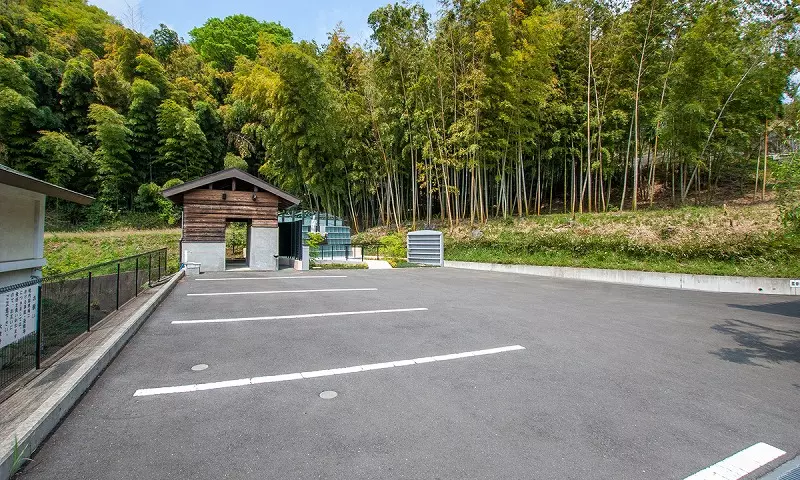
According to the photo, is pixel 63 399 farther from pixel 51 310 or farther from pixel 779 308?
pixel 779 308

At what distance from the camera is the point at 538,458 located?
1948 millimetres

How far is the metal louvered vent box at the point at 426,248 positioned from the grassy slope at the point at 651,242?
0.61 meters

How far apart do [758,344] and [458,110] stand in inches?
520

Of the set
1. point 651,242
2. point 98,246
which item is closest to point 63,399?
point 651,242

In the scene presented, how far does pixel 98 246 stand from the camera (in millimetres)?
17875

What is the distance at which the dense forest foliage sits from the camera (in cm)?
1264

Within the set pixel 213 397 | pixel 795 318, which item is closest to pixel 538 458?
pixel 213 397

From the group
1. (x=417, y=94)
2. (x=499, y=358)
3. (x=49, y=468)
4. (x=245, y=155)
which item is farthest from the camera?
(x=245, y=155)

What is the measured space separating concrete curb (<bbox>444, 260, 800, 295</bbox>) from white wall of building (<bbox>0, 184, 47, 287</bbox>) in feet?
39.5

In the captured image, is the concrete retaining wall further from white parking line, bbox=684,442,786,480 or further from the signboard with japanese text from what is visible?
white parking line, bbox=684,442,786,480

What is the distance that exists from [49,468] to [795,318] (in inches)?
340

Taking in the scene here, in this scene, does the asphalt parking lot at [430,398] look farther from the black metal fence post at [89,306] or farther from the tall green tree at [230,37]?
the tall green tree at [230,37]

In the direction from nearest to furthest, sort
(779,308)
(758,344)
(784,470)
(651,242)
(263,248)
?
(784,470)
(758,344)
(779,308)
(651,242)
(263,248)

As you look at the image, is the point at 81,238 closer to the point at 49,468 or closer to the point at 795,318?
the point at 49,468
